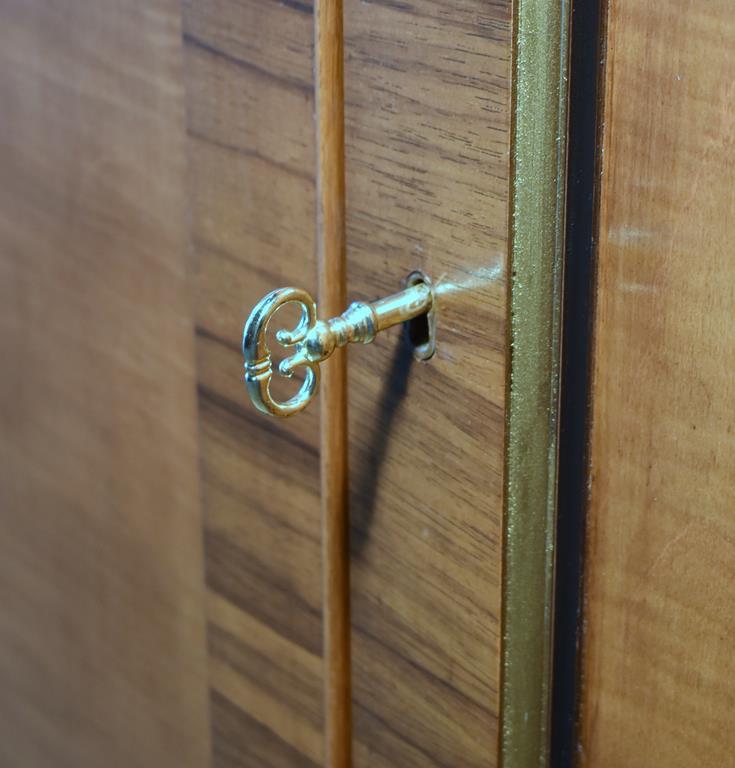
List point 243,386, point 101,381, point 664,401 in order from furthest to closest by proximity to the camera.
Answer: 1. point 101,381
2. point 243,386
3. point 664,401

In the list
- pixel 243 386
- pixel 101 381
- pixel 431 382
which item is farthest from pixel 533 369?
pixel 101 381

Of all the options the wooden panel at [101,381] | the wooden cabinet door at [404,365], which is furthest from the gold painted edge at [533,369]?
the wooden panel at [101,381]

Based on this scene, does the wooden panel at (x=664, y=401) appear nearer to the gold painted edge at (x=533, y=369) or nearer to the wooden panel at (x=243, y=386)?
the gold painted edge at (x=533, y=369)

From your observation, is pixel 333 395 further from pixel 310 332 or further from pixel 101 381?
pixel 101 381

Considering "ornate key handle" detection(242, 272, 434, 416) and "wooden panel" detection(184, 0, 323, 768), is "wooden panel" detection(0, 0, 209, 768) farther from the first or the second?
"ornate key handle" detection(242, 272, 434, 416)

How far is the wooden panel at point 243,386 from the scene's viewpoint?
0.46 m

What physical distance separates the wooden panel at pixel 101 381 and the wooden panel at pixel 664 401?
23 cm

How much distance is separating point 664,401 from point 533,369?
44 mm

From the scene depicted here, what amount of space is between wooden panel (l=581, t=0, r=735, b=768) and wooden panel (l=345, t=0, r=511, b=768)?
34 millimetres

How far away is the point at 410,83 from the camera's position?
403mm

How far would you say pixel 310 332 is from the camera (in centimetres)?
39

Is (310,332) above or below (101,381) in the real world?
above

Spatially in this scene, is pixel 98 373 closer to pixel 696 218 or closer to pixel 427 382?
pixel 427 382

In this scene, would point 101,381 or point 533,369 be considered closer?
point 533,369
